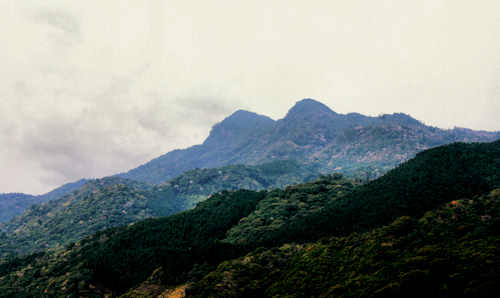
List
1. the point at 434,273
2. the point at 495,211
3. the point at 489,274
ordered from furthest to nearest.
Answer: the point at 495,211, the point at 434,273, the point at 489,274

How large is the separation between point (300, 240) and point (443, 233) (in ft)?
322

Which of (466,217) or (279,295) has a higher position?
(466,217)

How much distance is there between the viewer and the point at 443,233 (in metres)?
113

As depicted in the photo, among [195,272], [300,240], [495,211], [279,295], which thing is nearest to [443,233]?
[495,211]

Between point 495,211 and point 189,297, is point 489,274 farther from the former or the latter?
point 189,297

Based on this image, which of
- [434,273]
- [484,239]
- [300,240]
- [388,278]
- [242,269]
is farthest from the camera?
[300,240]

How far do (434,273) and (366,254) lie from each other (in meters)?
35.4

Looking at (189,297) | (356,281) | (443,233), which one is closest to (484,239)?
(443,233)

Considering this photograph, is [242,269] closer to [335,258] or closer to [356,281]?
[335,258]

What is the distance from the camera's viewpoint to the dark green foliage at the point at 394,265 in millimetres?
76750

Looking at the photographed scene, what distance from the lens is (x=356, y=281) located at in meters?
94.2

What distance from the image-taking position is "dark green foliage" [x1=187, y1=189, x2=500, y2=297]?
76750 millimetres

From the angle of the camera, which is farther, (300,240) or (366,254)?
(300,240)

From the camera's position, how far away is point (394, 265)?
3757 inches
